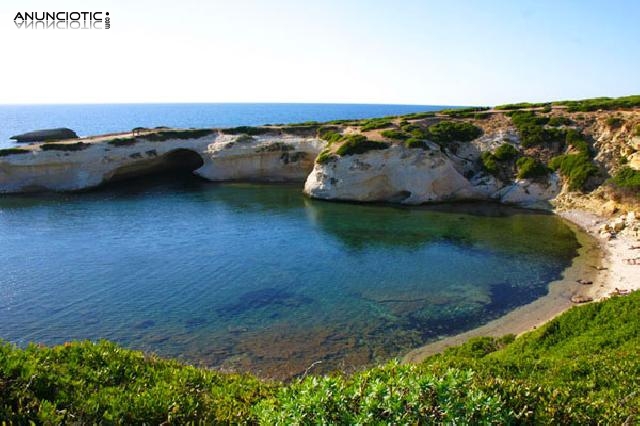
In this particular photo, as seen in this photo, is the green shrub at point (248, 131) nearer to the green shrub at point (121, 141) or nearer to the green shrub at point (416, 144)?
the green shrub at point (121, 141)

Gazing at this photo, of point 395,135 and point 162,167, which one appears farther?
point 162,167

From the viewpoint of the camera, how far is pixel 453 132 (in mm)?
50812

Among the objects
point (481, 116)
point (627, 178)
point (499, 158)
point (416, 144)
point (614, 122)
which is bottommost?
point (627, 178)

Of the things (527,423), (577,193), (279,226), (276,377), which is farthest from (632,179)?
(527,423)

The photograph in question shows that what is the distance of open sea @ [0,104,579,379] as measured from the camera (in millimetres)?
19188

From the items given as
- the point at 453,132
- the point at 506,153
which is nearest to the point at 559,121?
the point at 506,153

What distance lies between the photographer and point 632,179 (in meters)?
37.7

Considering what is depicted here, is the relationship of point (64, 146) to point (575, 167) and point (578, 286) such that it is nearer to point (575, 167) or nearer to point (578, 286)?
point (578, 286)

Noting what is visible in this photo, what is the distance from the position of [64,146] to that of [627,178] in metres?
54.2

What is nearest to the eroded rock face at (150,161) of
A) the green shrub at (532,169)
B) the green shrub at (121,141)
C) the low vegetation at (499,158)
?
the green shrub at (121,141)

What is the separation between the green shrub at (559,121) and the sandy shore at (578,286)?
17.3 meters

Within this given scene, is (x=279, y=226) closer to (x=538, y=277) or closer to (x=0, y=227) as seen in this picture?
(x=538, y=277)

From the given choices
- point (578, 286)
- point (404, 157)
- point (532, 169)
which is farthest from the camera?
point (404, 157)

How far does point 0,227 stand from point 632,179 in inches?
1953
